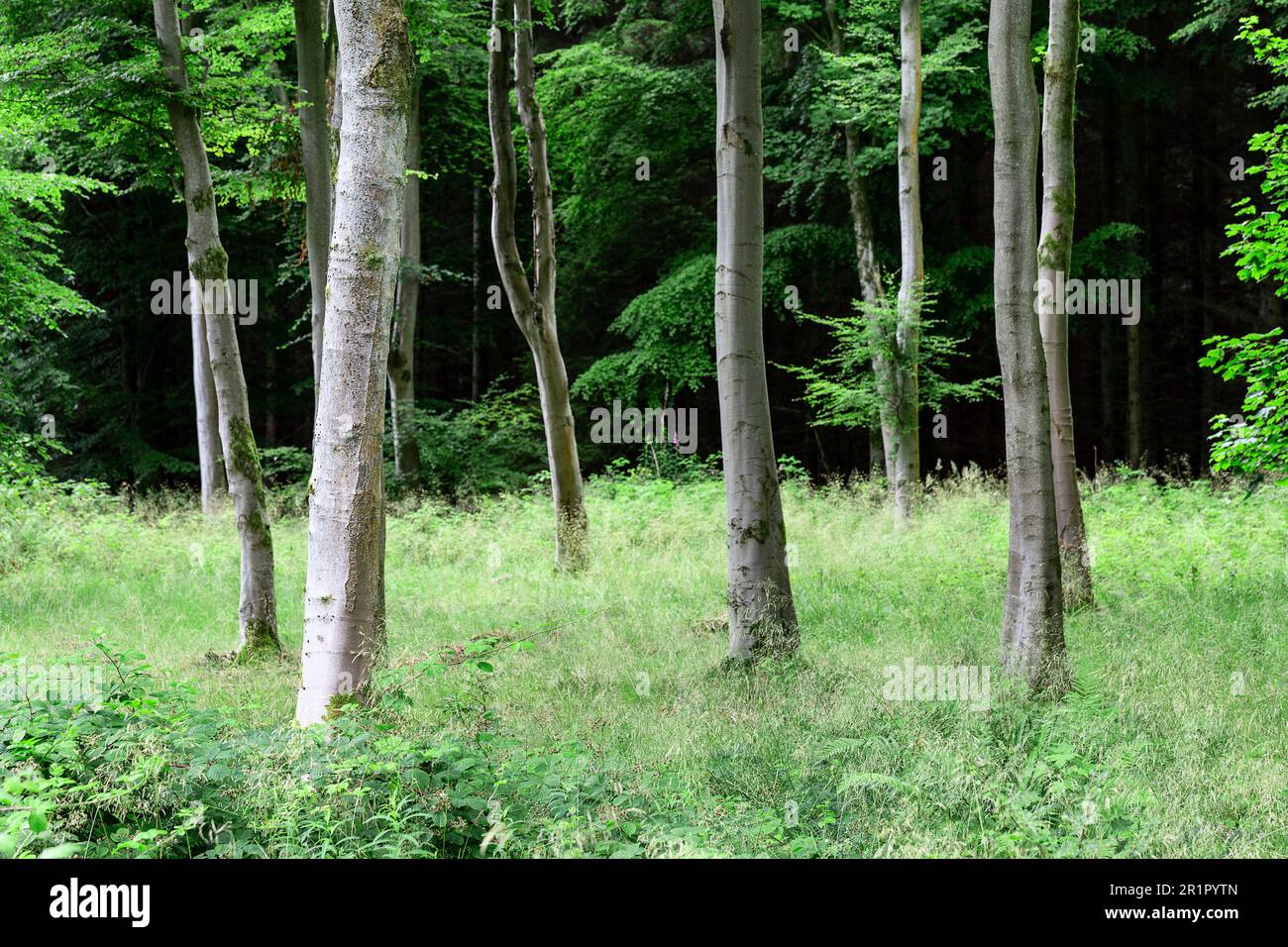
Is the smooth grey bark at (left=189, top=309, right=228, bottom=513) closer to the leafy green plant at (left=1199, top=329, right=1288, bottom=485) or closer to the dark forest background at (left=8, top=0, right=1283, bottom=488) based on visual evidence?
the dark forest background at (left=8, top=0, right=1283, bottom=488)

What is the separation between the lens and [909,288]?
1416cm

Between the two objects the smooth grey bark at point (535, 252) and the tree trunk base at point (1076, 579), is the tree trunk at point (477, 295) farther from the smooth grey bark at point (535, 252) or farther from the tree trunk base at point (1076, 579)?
the tree trunk base at point (1076, 579)

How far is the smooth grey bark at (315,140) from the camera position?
8969mm

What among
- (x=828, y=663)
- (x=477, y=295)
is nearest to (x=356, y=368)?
(x=828, y=663)

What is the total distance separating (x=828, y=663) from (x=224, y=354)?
5.95 meters

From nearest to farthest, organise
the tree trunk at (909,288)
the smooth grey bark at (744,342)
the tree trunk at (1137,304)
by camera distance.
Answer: the smooth grey bark at (744,342) → the tree trunk at (909,288) → the tree trunk at (1137,304)

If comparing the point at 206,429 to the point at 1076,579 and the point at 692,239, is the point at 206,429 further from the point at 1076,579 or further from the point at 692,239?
the point at 1076,579

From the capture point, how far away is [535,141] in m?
12.3

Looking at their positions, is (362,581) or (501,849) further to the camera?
(362,581)

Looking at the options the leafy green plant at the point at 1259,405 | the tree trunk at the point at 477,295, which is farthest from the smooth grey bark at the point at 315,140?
the tree trunk at the point at 477,295

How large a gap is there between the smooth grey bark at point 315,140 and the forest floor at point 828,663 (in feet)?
11.2
